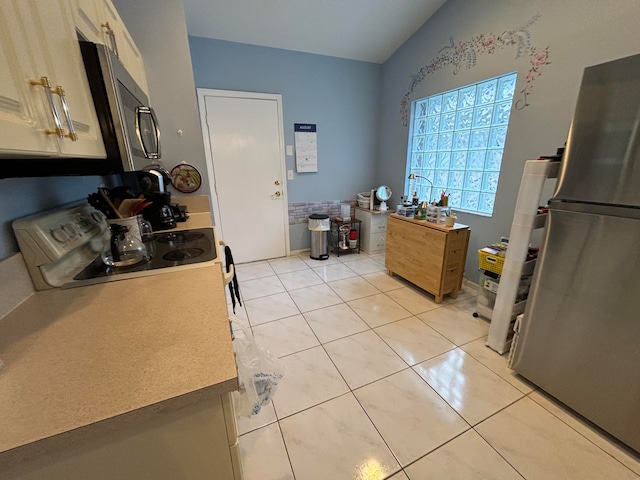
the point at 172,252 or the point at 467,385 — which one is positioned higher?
the point at 172,252

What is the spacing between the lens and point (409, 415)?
1347mm

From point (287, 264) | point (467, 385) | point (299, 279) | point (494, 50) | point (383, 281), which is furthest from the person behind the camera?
point (287, 264)

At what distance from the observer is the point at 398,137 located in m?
3.35

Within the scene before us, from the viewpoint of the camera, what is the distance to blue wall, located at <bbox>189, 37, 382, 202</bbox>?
9.05 ft

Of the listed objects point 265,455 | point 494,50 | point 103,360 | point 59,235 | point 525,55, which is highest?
point 494,50

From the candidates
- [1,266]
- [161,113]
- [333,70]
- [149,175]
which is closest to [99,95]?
[1,266]

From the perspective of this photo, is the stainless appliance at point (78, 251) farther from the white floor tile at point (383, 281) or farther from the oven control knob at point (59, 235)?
the white floor tile at point (383, 281)

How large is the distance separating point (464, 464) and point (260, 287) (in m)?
2.14

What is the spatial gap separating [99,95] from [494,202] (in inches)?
109

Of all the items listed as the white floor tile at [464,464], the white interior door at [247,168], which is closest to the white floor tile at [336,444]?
the white floor tile at [464,464]

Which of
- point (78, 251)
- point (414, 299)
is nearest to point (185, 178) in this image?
point (78, 251)

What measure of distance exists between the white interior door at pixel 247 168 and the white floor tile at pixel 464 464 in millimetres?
2793

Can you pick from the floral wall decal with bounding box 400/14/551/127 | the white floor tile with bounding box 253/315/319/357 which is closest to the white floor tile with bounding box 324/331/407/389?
the white floor tile with bounding box 253/315/319/357

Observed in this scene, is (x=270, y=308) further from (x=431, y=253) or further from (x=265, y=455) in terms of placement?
(x=431, y=253)
